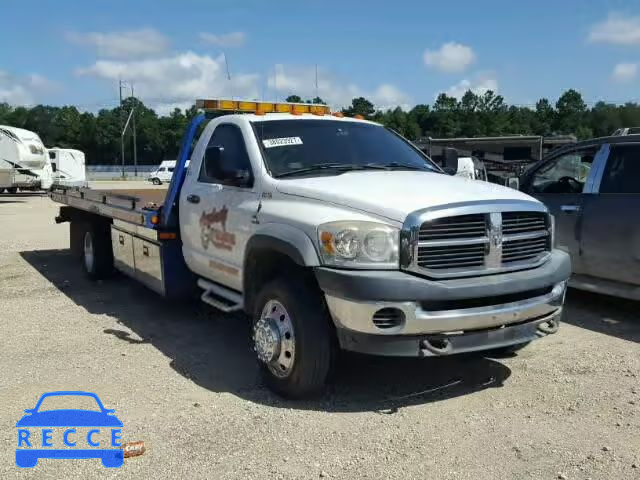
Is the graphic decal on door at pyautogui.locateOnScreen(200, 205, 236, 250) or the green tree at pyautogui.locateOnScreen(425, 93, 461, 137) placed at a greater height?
the green tree at pyautogui.locateOnScreen(425, 93, 461, 137)

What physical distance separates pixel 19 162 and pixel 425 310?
79.9 ft

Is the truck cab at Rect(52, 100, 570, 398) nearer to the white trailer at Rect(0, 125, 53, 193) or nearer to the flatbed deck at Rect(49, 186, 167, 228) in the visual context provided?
the flatbed deck at Rect(49, 186, 167, 228)

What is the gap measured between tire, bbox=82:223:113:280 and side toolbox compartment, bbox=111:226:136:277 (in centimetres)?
65

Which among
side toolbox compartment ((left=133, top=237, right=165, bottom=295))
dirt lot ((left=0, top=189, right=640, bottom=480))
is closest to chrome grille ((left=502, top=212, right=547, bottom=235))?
dirt lot ((left=0, top=189, right=640, bottom=480))

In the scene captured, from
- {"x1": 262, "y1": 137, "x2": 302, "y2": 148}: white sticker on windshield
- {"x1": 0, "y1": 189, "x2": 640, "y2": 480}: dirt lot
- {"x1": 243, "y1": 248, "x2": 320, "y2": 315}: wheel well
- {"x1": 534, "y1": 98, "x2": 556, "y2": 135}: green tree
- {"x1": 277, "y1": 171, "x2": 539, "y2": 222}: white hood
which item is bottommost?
{"x1": 0, "y1": 189, "x2": 640, "y2": 480}: dirt lot

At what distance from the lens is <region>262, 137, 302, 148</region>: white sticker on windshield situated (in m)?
5.31

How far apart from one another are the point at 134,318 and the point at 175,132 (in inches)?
3020

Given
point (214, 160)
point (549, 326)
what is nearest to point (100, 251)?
point (214, 160)

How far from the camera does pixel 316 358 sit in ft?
14.1

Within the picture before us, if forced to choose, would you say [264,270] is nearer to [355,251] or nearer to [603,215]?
[355,251]

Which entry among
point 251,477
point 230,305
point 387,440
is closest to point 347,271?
point 387,440

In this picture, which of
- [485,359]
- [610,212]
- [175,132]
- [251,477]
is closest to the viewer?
[251,477]

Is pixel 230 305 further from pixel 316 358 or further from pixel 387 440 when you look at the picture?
pixel 387 440

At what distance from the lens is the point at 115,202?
771 cm
